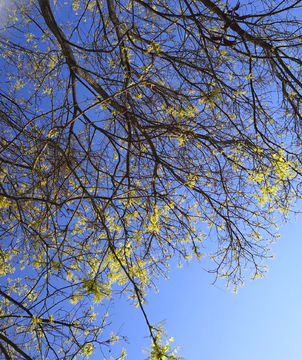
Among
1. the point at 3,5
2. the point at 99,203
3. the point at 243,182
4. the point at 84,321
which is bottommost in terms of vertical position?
the point at 84,321

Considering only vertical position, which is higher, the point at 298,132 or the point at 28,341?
the point at 298,132

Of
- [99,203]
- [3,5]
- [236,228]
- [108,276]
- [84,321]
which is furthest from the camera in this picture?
[3,5]

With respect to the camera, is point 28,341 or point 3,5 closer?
point 28,341

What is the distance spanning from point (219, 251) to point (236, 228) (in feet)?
1.36

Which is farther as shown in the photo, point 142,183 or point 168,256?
point 142,183

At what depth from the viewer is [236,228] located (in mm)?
3885

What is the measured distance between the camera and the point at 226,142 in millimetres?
3445

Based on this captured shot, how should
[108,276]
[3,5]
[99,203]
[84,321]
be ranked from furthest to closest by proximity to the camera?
[3,5]
[99,203]
[108,276]
[84,321]

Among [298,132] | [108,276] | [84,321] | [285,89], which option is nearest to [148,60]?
[285,89]

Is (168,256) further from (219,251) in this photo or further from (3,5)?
(3,5)

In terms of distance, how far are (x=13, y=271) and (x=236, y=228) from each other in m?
3.31

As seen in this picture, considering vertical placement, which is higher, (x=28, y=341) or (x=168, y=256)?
(x=168, y=256)

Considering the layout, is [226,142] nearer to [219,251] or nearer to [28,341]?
[219,251]

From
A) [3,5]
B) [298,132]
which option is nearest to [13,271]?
[3,5]
